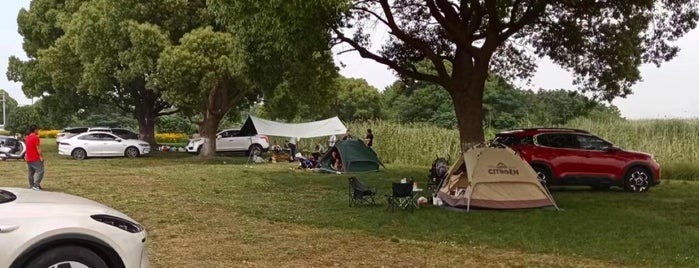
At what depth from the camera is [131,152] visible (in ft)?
94.5

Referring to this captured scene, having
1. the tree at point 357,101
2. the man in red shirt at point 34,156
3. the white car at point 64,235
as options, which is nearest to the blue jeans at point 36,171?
the man in red shirt at point 34,156

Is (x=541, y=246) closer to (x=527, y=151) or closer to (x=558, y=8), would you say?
(x=527, y=151)

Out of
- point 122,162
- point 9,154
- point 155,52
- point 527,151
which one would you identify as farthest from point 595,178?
point 9,154

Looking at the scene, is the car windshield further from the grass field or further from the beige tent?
the beige tent

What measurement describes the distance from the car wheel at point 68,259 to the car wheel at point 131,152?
82.8 feet

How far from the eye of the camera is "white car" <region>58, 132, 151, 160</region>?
1080 inches

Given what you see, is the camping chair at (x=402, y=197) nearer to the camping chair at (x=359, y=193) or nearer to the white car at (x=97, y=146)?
the camping chair at (x=359, y=193)

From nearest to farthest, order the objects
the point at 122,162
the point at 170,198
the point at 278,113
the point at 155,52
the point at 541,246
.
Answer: the point at 541,246
the point at 170,198
the point at 155,52
the point at 122,162
the point at 278,113

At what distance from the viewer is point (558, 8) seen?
50.8ft

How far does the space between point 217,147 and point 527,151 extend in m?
19.4

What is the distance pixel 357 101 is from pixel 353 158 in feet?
102

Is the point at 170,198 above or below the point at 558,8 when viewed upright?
below

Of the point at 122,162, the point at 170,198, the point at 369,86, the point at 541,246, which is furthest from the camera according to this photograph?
the point at 369,86

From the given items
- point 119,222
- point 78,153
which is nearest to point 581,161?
point 119,222
